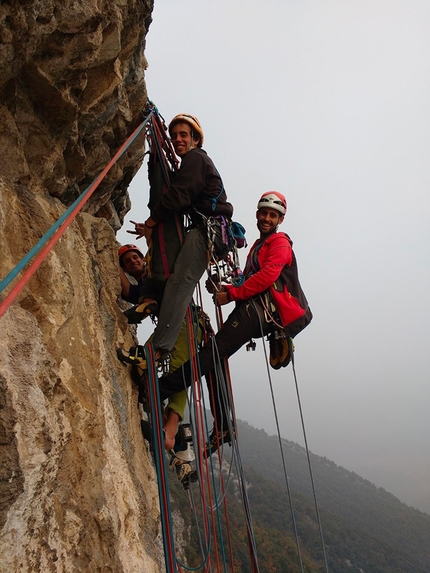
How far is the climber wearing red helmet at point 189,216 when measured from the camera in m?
3.29

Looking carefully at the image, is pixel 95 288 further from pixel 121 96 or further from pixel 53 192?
pixel 121 96

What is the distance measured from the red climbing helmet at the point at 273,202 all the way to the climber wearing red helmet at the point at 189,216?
579mm

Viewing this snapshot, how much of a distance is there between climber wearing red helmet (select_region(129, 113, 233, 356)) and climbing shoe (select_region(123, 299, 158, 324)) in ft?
1.07

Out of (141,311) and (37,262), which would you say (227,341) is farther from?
(37,262)

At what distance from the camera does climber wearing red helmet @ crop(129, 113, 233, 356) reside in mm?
3291

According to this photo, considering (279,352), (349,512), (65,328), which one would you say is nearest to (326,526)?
(349,512)

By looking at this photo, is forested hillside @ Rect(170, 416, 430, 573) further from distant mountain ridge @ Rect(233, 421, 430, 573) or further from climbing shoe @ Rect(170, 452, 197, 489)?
climbing shoe @ Rect(170, 452, 197, 489)

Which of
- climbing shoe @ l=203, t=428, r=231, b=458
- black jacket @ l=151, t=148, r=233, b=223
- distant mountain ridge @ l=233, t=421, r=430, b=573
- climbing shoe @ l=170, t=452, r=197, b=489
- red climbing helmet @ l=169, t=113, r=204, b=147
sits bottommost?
distant mountain ridge @ l=233, t=421, r=430, b=573

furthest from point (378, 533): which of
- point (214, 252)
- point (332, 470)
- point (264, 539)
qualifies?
point (214, 252)

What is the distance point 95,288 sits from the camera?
3.18 m

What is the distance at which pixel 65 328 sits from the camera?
248 cm

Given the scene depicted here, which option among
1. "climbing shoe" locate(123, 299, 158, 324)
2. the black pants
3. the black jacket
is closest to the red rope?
the black jacket

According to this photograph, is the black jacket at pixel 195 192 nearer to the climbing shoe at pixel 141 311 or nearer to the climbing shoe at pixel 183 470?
the climbing shoe at pixel 141 311

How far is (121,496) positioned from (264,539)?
53628 millimetres
